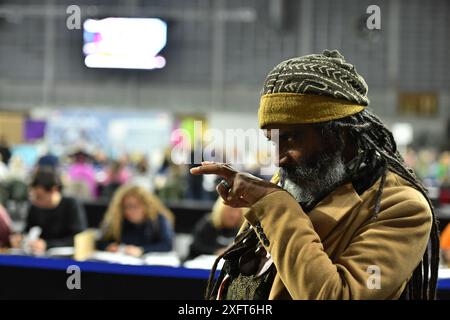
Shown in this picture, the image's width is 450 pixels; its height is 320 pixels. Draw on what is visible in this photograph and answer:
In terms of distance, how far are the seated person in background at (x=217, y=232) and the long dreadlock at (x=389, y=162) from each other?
3415mm

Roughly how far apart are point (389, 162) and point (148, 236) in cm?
376

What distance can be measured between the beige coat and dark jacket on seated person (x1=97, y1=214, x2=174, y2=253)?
12.4ft

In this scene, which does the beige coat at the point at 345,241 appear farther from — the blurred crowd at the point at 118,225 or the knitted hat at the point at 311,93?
the blurred crowd at the point at 118,225

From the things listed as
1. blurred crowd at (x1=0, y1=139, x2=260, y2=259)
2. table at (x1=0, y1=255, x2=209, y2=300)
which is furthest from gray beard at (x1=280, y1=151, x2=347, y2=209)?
blurred crowd at (x1=0, y1=139, x2=260, y2=259)

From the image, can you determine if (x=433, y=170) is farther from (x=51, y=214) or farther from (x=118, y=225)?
(x=51, y=214)

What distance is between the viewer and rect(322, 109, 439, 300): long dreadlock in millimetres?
1199

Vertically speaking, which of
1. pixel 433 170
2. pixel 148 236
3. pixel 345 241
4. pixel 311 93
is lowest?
pixel 433 170

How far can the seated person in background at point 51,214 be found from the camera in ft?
15.7

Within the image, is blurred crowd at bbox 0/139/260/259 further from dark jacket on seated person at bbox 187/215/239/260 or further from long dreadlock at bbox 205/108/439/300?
long dreadlock at bbox 205/108/439/300

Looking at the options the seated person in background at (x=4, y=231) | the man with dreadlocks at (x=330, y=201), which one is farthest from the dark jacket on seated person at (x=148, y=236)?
the man with dreadlocks at (x=330, y=201)

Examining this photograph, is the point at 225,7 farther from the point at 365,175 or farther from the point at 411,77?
the point at 365,175

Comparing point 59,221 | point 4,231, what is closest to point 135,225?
point 59,221

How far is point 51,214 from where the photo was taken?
4824mm
